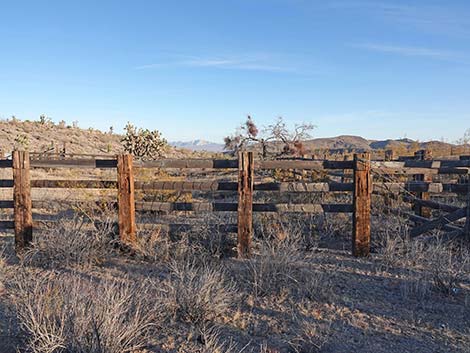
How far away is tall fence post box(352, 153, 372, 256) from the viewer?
6.82 metres

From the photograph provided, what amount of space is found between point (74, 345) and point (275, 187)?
4416 mm

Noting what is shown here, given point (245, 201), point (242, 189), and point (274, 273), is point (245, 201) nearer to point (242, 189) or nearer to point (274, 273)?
point (242, 189)

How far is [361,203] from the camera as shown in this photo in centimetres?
684

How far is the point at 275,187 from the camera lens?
730 centimetres

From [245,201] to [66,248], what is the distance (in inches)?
113

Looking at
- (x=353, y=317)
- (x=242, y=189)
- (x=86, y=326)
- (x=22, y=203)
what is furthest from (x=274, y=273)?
(x=22, y=203)

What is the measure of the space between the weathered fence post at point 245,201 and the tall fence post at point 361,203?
5.58 ft

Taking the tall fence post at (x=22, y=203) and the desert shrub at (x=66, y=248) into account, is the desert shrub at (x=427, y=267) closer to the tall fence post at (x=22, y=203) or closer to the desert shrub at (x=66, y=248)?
the desert shrub at (x=66, y=248)

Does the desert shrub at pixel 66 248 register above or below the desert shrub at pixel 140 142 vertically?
below

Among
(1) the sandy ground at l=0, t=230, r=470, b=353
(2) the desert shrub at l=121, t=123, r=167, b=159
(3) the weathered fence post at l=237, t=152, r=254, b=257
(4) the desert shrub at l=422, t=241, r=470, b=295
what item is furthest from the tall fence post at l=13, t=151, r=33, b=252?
(2) the desert shrub at l=121, t=123, r=167, b=159

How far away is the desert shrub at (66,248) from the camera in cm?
645

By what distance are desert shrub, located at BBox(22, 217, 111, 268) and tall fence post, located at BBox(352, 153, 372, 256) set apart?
408cm

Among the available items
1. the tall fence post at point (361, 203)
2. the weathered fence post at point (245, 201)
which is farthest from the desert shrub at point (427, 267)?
the weathered fence post at point (245, 201)

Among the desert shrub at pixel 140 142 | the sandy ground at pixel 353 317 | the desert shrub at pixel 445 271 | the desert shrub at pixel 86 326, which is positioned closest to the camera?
the desert shrub at pixel 86 326
